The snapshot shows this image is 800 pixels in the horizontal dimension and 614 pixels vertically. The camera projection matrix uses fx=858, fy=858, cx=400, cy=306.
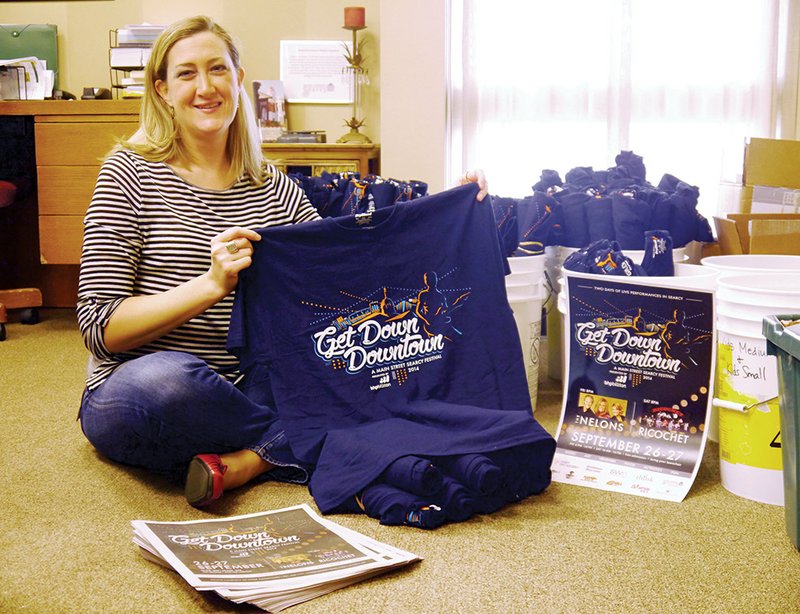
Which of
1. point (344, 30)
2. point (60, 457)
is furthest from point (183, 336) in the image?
point (344, 30)

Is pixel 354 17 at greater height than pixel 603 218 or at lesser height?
greater

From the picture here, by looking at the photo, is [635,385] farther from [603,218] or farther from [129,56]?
[129,56]

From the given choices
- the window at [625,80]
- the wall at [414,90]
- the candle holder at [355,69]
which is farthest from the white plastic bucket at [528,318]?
the window at [625,80]

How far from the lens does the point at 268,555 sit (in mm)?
1353

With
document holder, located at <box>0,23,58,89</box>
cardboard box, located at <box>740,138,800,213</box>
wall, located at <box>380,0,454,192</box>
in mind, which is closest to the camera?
cardboard box, located at <box>740,138,800,213</box>

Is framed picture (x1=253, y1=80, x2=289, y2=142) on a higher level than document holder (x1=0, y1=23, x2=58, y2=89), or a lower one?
lower

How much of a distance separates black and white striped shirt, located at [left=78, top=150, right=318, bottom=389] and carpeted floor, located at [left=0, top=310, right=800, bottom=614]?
0.26 meters

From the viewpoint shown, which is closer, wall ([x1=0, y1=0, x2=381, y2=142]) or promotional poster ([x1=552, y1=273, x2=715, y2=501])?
promotional poster ([x1=552, y1=273, x2=715, y2=501])

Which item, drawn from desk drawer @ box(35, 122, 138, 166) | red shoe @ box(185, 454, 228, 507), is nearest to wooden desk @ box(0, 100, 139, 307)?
desk drawer @ box(35, 122, 138, 166)

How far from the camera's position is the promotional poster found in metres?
1.75

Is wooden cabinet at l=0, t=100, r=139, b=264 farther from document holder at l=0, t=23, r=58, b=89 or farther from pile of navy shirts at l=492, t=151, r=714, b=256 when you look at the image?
pile of navy shirts at l=492, t=151, r=714, b=256

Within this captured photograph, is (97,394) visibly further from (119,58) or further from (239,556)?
(119,58)

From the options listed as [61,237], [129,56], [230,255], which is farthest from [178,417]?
[129,56]

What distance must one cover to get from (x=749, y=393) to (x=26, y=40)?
3484mm
